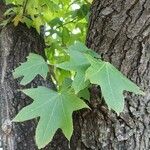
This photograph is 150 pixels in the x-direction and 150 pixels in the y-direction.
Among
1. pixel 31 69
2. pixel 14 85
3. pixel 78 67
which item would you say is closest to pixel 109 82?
pixel 78 67

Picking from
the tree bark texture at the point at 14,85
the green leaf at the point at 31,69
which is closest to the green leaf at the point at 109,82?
the green leaf at the point at 31,69

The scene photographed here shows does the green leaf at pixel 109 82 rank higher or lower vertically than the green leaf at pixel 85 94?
higher

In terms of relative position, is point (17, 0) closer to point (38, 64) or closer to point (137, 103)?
point (38, 64)

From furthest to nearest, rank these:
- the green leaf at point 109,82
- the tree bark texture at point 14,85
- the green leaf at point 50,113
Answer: the tree bark texture at point 14,85
the green leaf at point 50,113
the green leaf at point 109,82

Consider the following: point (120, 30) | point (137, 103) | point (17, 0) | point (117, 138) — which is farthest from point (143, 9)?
point (17, 0)

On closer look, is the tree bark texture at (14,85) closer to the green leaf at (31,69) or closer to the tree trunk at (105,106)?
the tree trunk at (105,106)

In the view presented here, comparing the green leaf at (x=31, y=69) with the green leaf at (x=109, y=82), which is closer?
the green leaf at (x=109, y=82)
